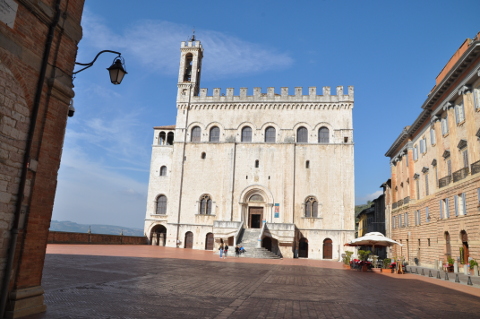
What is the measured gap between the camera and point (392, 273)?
21.7 meters

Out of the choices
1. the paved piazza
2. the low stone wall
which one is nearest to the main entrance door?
the low stone wall

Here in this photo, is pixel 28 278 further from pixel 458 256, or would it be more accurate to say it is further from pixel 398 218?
pixel 398 218

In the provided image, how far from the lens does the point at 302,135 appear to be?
131 ft

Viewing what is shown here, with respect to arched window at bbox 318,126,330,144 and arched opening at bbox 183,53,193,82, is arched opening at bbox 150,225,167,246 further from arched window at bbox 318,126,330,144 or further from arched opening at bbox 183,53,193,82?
arched window at bbox 318,126,330,144

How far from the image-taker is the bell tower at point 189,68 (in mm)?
42697

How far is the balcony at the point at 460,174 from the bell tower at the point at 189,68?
2878cm

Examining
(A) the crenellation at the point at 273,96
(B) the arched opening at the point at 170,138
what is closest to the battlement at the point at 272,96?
(A) the crenellation at the point at 273,96

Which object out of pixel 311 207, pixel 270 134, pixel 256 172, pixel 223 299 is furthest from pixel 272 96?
pixel 223 299

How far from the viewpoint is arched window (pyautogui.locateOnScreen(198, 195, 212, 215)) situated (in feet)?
129

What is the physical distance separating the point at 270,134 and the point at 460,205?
21.7 meters

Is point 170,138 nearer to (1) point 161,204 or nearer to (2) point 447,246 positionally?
(1) point 161,204

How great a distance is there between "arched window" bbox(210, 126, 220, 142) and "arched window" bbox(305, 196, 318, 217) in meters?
12.2

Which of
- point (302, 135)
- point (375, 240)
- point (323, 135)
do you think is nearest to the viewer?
point (375, 240)

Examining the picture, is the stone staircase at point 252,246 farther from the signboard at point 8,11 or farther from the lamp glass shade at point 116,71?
the signboard at point 8,11
